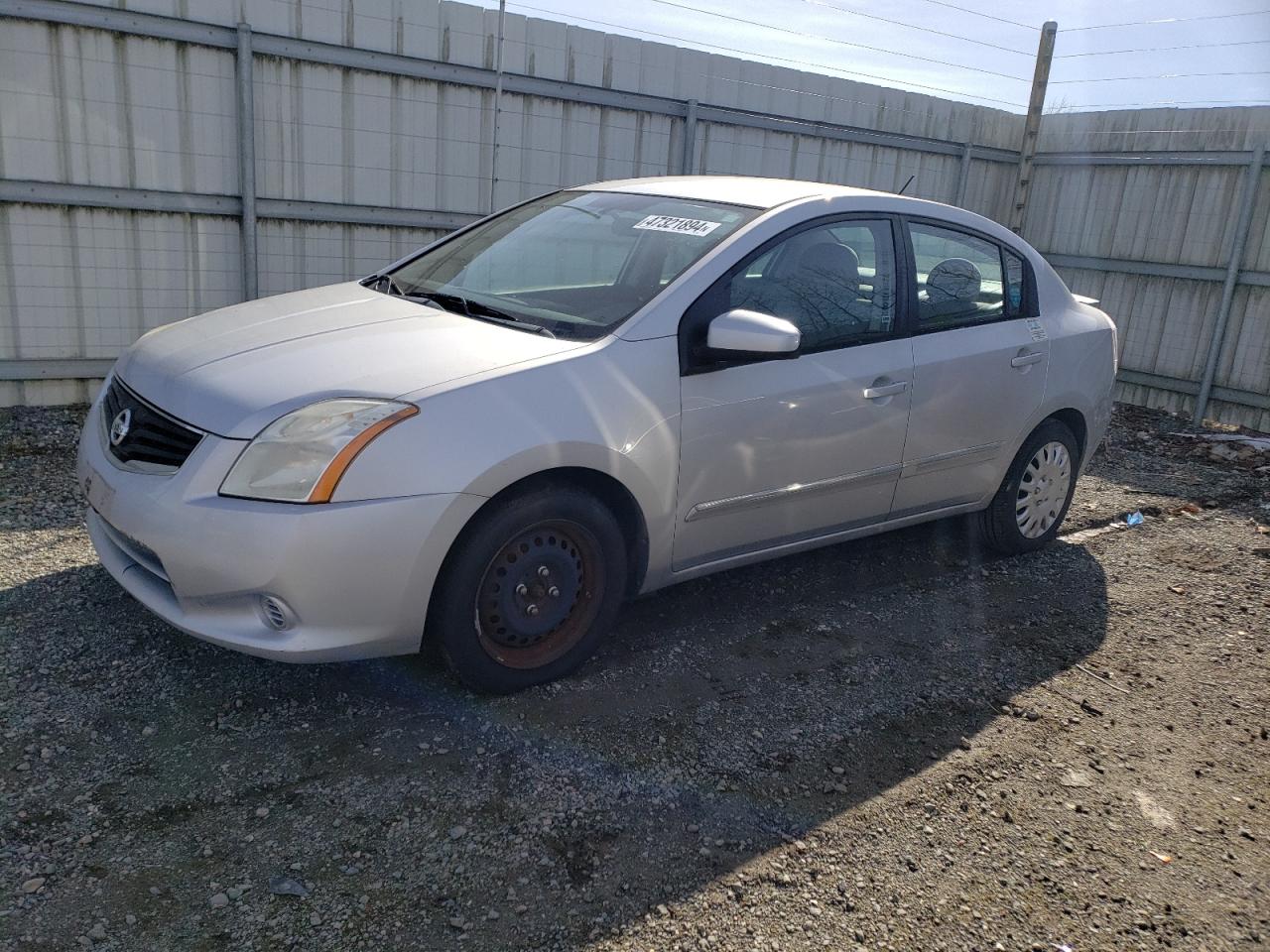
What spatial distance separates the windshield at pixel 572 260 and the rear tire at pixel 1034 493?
6.67ft

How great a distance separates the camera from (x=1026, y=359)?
484 centimetres

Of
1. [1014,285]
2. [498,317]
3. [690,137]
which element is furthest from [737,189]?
[690,137]

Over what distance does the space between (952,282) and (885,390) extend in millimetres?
780

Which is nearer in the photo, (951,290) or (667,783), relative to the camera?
(667,783)

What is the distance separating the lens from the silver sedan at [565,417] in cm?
304

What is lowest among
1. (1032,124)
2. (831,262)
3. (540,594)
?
(540,594)

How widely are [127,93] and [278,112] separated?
902 millimetres

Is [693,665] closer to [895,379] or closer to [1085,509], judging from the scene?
[895,379]

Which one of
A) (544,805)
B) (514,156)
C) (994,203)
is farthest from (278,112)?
(994,203)

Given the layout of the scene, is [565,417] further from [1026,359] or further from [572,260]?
[1026,359]

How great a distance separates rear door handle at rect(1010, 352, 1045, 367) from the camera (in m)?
4.78

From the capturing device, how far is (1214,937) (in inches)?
106

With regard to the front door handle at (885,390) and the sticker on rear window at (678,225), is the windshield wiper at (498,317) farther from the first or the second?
the front door handle at (885,390)

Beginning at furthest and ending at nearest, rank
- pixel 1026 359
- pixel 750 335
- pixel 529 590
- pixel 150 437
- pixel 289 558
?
pixel 1026 359
pixel 750 335
pixel 529 590
pixel 150 437
pixel 289 558
